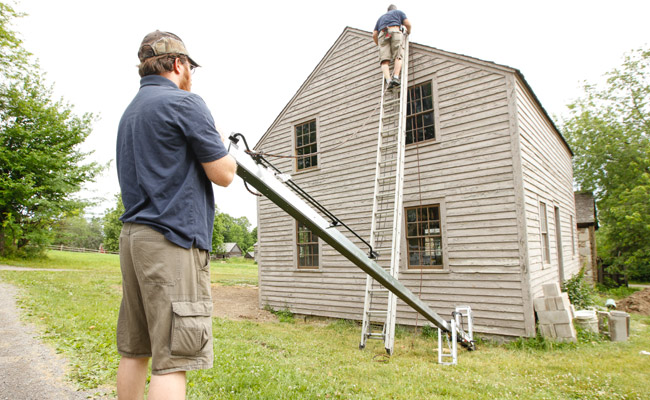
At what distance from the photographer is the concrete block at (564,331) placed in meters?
7.55

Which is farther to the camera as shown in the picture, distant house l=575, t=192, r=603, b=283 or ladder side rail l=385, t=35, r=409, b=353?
distant house l=575, t=192, r=603, b=283

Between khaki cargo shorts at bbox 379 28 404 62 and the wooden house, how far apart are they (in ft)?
3.46

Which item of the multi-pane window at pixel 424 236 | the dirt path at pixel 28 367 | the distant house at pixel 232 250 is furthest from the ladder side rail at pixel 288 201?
the distant house at pixel 232 250

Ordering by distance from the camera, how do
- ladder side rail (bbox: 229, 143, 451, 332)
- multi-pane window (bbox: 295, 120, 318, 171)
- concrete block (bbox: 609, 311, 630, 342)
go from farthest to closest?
multi-pane window (bbox: 295, 120, 318, 171) < concrete block (bbox: 609, 311, 630, 342) < ladder side rail (bbox: 229, 143, 451, 332)

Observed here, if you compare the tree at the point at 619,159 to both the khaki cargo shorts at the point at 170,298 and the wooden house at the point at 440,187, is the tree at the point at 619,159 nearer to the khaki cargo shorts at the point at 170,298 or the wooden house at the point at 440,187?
the wooden house at the point at 440,187

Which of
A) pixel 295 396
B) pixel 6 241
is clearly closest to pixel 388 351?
pixel 295 396

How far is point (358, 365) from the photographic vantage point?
578 cm

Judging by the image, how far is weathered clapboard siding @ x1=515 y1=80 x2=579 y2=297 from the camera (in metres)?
8.47

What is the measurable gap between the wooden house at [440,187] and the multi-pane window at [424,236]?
28mm

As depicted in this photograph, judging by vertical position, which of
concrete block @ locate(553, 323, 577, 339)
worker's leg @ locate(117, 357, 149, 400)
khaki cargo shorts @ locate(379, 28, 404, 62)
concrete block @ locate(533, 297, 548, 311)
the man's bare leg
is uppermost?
khaki cargo shorts @ locate(379, 28, 404, 62)

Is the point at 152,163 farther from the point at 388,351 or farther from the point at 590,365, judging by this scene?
the point at 590,365

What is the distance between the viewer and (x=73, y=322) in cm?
658

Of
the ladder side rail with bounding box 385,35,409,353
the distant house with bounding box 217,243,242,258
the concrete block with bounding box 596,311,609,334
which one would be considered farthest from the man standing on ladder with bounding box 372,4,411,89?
the distant house with bounding box 217,243,242,258

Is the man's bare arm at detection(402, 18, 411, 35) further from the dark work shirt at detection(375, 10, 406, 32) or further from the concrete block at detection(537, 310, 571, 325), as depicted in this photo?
the concrete block at detection(537, 310, 571, 325)
